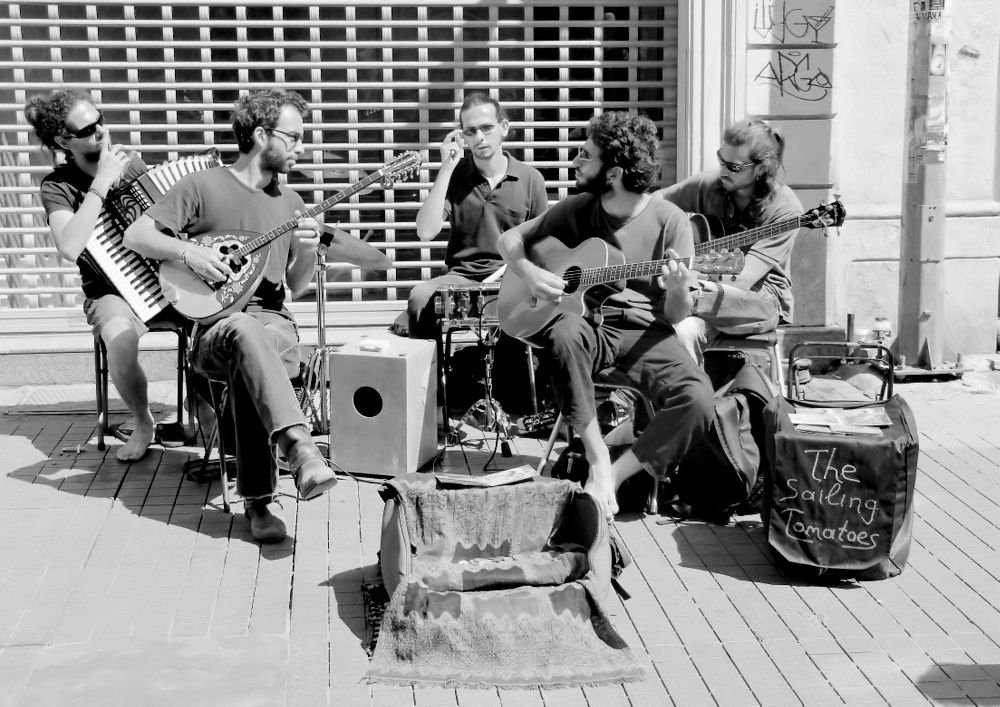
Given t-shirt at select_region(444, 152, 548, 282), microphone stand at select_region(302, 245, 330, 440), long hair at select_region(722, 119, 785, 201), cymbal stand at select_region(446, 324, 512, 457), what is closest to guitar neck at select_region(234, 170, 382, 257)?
microphone stand at select_region(302, 245, 330, 440)

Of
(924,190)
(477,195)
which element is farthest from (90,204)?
(924,190)

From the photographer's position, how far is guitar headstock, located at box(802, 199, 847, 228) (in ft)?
17.5

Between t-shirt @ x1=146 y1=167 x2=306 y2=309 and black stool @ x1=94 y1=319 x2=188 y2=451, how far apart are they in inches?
30.0

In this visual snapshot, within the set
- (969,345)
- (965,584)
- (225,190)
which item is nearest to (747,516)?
(965,584)

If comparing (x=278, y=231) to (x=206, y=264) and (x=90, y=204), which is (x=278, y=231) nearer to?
(x=206, y=264)

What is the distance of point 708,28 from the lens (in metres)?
7.49

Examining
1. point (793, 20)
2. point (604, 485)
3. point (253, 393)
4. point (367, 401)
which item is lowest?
point (604, 485)

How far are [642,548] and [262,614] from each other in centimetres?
150

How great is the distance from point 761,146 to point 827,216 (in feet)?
1.45

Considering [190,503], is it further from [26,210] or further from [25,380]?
[26,210]

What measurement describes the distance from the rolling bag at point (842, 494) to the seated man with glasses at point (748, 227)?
1.01 meters

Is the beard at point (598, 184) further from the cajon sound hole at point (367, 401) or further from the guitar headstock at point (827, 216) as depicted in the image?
the cajon sound hole at point (367, 401)

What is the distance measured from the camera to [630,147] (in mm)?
5086

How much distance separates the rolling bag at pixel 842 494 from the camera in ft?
14.4
